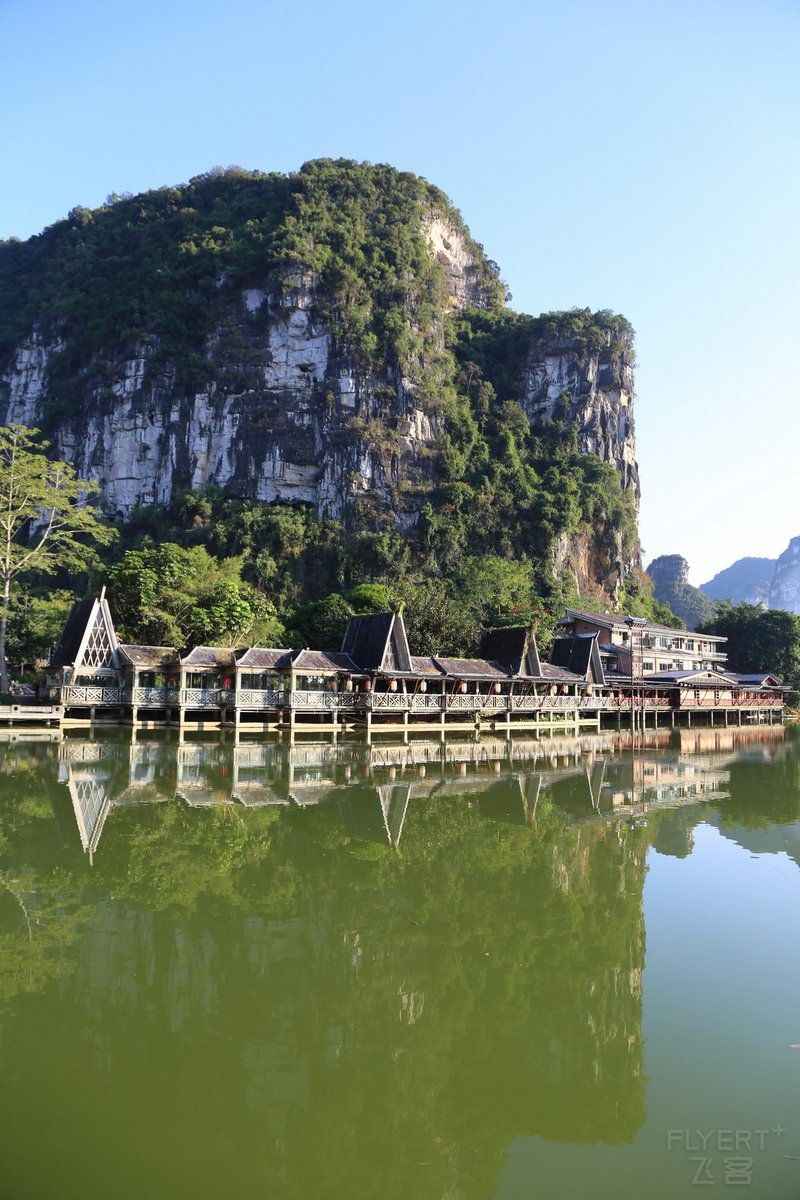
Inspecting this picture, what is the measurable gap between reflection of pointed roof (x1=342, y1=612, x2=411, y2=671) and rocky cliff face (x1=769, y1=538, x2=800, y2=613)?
180814 millimetres

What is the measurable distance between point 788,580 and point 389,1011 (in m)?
210

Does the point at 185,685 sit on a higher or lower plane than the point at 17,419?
lower

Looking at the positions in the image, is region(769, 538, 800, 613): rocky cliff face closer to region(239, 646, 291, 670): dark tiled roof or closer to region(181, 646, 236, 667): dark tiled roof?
region(239, 646, 291, 670): dark tiled roof

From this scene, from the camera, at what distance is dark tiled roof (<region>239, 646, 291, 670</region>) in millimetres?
28203

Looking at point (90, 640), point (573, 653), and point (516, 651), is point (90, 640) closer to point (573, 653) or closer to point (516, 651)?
point (516, 651)

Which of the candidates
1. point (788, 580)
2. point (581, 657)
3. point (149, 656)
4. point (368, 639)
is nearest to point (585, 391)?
point (581, 657)

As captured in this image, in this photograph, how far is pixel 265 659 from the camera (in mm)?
28938

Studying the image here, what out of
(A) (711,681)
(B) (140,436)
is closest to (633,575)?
(A) (711,681)

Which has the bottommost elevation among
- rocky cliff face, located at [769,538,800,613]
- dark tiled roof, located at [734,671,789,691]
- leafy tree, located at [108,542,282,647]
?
dark tiled roof, located at [734,671,789,691]

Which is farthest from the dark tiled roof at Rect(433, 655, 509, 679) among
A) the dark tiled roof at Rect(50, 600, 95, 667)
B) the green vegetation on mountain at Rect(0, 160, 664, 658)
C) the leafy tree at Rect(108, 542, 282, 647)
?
the dark tiled roof at Rect(50, 600, 95, 667)

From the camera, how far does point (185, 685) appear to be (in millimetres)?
28047

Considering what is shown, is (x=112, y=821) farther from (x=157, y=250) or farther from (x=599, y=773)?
(x=157, y=250)

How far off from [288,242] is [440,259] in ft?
66.3

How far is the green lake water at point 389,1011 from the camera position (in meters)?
4.26
